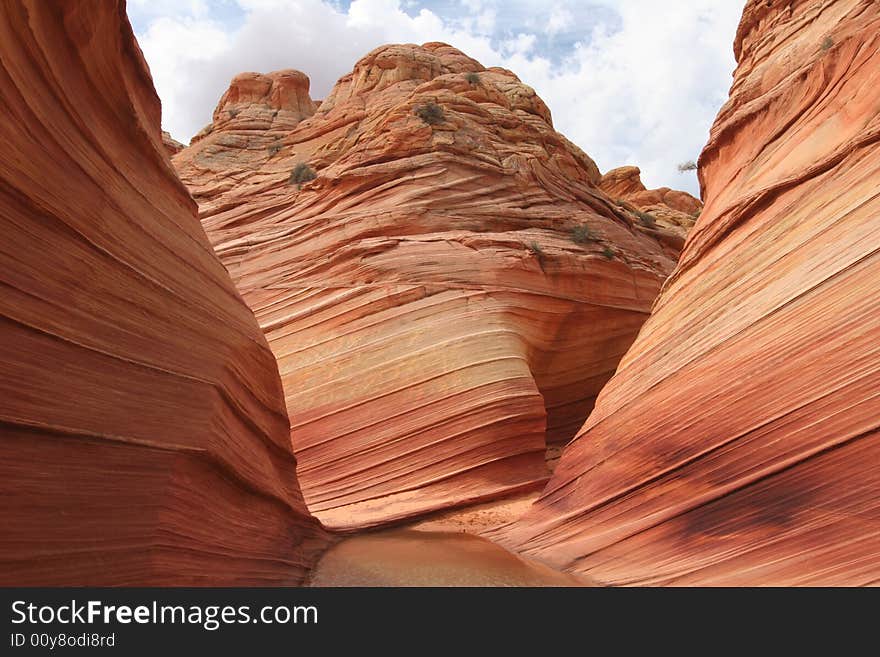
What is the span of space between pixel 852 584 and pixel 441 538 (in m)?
3.81

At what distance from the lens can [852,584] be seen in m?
3.01

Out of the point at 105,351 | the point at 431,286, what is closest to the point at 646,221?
the point at 431,286

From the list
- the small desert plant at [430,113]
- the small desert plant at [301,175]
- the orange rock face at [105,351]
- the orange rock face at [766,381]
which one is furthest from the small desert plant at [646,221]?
the orange rock face at [105,351]

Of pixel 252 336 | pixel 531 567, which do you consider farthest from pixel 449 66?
pixel 531 567

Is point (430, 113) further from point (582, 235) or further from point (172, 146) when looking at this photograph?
point (172, 146)

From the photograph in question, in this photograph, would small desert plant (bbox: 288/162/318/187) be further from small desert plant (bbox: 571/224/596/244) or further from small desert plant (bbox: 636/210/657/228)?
small desert plant (bbox: 636/210/657/228)

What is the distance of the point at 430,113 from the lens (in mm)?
12102

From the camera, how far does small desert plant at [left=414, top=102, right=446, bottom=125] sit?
1204cm

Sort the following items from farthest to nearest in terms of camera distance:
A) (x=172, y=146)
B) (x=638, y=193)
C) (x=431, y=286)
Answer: (x=638, y=193), (x=172, y=146), (x=431, y=286)

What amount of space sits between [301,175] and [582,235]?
232 inches

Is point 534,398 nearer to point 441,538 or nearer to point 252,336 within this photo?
point 441,538

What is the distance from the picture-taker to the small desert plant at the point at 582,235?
37.3 ft

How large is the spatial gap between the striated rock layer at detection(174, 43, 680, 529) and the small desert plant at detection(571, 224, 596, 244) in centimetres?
5

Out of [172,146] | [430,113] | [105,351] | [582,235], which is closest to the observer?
[105,351]
